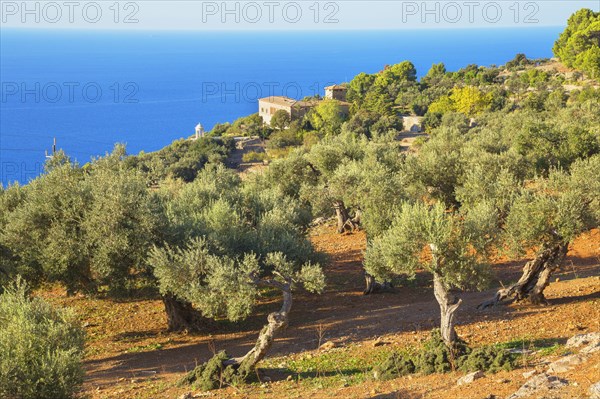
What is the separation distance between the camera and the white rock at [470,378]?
42.2 ft

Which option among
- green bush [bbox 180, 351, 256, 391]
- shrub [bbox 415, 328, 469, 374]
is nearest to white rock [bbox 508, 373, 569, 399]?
shrub [bbox 415, 328, 469, 374]

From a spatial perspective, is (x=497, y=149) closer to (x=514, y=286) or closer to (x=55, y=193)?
(x=514, y=286)

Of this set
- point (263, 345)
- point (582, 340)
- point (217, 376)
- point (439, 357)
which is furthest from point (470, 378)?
point (217, 376)

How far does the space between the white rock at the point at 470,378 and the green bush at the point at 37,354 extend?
7850 mm

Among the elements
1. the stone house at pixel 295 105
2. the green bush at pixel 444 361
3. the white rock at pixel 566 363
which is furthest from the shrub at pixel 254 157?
the white rock at pixel 566 363

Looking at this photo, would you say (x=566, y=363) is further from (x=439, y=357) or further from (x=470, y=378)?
(x=439, y=357)

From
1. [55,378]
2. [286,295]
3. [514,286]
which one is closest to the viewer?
[55,378]

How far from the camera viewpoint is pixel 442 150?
3769 centimetres

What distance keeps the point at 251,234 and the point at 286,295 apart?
21.5 ft

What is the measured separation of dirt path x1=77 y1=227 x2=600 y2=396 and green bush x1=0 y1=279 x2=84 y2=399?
320 centimetres

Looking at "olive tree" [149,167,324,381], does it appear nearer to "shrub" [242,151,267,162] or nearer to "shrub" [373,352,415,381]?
"shrub" [373,352,415,381]

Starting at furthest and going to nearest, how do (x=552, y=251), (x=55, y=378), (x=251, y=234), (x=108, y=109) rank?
(x=108, y=109)
(x=251, y=234)
(x=552, y=251)
(x=55, y=378)

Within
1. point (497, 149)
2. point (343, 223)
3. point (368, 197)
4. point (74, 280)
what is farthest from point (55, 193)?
point (497, 149)

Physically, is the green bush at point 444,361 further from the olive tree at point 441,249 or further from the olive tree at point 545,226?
the olive tree at point 545,226
